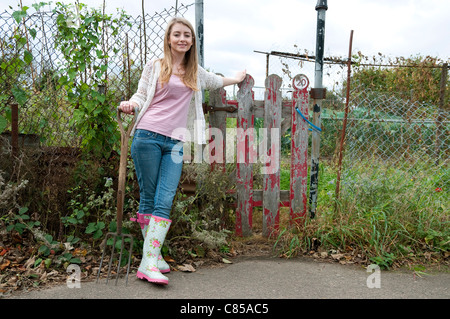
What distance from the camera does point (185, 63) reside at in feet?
10.8

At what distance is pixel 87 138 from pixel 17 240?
109 cm

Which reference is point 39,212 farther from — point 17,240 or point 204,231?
point 204,231

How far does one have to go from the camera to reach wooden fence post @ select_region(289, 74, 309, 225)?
4.05m

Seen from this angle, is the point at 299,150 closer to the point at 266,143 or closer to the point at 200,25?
the point at 266,143

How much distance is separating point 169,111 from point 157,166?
0.44m

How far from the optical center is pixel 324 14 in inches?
155

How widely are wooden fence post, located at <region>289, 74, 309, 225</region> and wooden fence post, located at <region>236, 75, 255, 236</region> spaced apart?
44 centimetres

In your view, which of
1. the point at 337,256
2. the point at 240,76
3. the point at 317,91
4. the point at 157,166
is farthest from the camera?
the point at 317,91

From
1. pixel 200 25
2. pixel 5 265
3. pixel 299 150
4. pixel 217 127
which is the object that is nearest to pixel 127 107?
pixel 217 127

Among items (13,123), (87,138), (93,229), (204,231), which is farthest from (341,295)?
(13,123)

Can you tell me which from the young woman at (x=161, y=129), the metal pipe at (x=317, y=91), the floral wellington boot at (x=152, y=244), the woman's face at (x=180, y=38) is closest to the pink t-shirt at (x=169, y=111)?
the young woman at (x=161, y=129)

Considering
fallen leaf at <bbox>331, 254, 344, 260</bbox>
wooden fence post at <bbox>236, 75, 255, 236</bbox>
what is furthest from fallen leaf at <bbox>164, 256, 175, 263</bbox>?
fallen leaf at <bbox>331, 254, 344, 260</bbox>

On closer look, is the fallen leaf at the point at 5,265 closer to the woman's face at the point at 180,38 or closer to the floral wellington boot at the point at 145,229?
the floral wellington boot at the point at 145,229

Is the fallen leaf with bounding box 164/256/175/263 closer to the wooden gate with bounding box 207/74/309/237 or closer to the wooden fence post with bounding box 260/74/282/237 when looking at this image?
the wooden gate with bounding box 207/74/309/237
